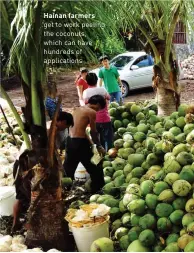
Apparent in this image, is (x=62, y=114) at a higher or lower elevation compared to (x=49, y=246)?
higher

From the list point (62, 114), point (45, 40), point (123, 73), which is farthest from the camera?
point (123, 73)

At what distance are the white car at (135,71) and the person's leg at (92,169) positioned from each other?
563 cm

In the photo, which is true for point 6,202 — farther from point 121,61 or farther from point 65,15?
point 121,61

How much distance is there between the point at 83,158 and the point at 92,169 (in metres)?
0.16

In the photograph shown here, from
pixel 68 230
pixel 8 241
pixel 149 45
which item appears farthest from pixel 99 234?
pixel 149 45

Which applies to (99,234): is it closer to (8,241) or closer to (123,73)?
(8,241)

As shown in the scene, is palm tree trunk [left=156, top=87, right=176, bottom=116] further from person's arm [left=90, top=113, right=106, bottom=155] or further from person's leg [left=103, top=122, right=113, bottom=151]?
person's arm [left=90, top=113, right=106, bottom=155]

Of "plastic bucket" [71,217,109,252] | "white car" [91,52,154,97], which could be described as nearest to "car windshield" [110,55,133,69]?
"white car" [91,52,154,97]

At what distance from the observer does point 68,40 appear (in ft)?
13.1

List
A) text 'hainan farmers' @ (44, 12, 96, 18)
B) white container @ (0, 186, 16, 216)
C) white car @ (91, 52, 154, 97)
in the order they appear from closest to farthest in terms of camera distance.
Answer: text 'hainan farmers' @ (44, 12, 96, 18) < white container @ (0, 186, 16, 216) < white car @ (91, 52, 154, 97)

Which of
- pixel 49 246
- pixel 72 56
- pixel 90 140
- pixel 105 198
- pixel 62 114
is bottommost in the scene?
pixel 49 246

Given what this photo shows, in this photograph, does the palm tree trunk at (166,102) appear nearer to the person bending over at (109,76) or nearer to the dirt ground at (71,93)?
the person bending over at (109,76)

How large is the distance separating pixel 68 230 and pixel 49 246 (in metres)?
0.23

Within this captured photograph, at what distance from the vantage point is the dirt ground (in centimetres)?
1050
